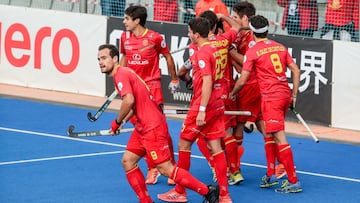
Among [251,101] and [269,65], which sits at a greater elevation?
[269,65]

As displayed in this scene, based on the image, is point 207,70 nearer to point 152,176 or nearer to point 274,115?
point 274,115

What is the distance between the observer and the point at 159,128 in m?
11.1

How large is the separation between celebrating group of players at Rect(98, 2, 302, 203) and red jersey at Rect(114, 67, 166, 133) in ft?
0.04

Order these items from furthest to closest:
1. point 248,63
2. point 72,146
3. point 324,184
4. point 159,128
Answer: point 72,146 < point 324,184 < point 248,63 < point 159,128

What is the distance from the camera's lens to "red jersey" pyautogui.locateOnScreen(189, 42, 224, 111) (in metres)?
11.3

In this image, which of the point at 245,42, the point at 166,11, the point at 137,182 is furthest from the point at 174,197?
the point at 166,11

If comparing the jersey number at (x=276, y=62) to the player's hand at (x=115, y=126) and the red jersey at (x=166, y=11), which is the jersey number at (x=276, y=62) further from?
the red jersey at (x=166, y=11)

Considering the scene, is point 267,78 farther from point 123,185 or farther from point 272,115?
point 123,185

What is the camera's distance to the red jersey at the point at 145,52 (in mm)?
13055

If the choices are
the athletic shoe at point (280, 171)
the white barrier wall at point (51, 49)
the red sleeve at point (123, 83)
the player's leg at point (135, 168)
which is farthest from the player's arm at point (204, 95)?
the white barrier wall at point (51, 49)

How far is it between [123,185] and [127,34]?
6.58 feet

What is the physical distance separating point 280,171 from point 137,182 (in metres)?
2.57

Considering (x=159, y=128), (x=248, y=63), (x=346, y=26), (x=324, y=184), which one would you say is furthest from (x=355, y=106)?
(x=159, y=128)

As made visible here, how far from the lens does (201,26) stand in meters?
11.5
